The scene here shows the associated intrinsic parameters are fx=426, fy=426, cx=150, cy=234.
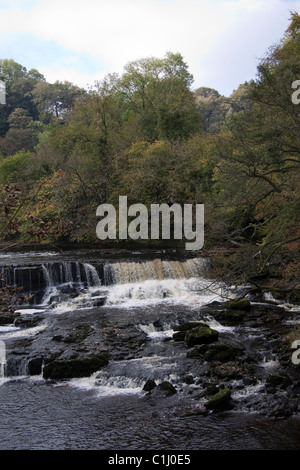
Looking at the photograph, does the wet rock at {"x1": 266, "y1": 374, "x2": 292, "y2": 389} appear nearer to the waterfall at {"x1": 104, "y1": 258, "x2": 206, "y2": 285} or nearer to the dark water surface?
the dark water surface

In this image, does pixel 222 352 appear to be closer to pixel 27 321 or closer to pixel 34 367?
pixel 34 367

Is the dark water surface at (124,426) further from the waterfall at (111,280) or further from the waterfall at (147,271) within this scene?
the waterfall at (147,271)

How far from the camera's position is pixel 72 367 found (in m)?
11.7

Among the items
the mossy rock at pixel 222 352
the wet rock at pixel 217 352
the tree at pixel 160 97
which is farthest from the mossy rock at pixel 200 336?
the tree at pixel 160 97

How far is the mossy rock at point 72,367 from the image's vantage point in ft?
38.2

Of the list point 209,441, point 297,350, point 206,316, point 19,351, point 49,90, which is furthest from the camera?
point 49,90

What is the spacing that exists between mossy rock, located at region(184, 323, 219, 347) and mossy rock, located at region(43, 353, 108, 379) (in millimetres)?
2760

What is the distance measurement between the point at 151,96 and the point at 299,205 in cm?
2854

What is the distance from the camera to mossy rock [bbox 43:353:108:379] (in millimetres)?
11633

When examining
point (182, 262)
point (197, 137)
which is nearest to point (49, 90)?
point (197, 137)

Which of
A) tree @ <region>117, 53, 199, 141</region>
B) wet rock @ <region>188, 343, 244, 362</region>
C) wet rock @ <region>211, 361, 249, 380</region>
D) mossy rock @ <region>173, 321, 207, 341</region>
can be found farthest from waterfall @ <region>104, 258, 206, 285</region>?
tree @ <region>117, 53, 199, 141</region>

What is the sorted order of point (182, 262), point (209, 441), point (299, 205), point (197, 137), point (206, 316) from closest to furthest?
point (209, 441), point (299, 205), point (206, 316), point (182, 262), point (197, 137)

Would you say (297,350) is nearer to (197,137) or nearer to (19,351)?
(19,351)
